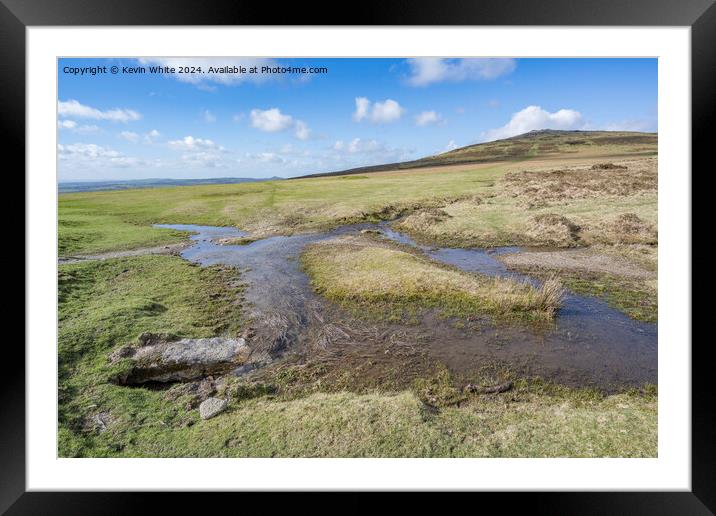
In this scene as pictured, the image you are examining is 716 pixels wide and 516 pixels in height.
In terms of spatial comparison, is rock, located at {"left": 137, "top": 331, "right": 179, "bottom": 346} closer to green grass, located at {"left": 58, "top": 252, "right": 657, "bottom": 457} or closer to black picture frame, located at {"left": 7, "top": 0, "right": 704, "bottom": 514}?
green grass, located at {"left": 58, "top": 252, "right": 657, "bottom": 457}

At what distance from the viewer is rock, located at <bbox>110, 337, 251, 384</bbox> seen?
7.70 m

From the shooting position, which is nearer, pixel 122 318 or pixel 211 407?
pixel 211 407

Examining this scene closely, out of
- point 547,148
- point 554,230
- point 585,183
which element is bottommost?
point 554,230

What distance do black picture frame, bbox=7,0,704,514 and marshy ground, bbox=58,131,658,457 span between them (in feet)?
2.83

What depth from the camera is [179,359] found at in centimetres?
819

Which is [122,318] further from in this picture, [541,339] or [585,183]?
[585,183]

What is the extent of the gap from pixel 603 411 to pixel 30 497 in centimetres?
963

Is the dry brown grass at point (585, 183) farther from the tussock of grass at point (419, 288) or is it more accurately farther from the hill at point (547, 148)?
the tussock of grass at point (419, 288)
